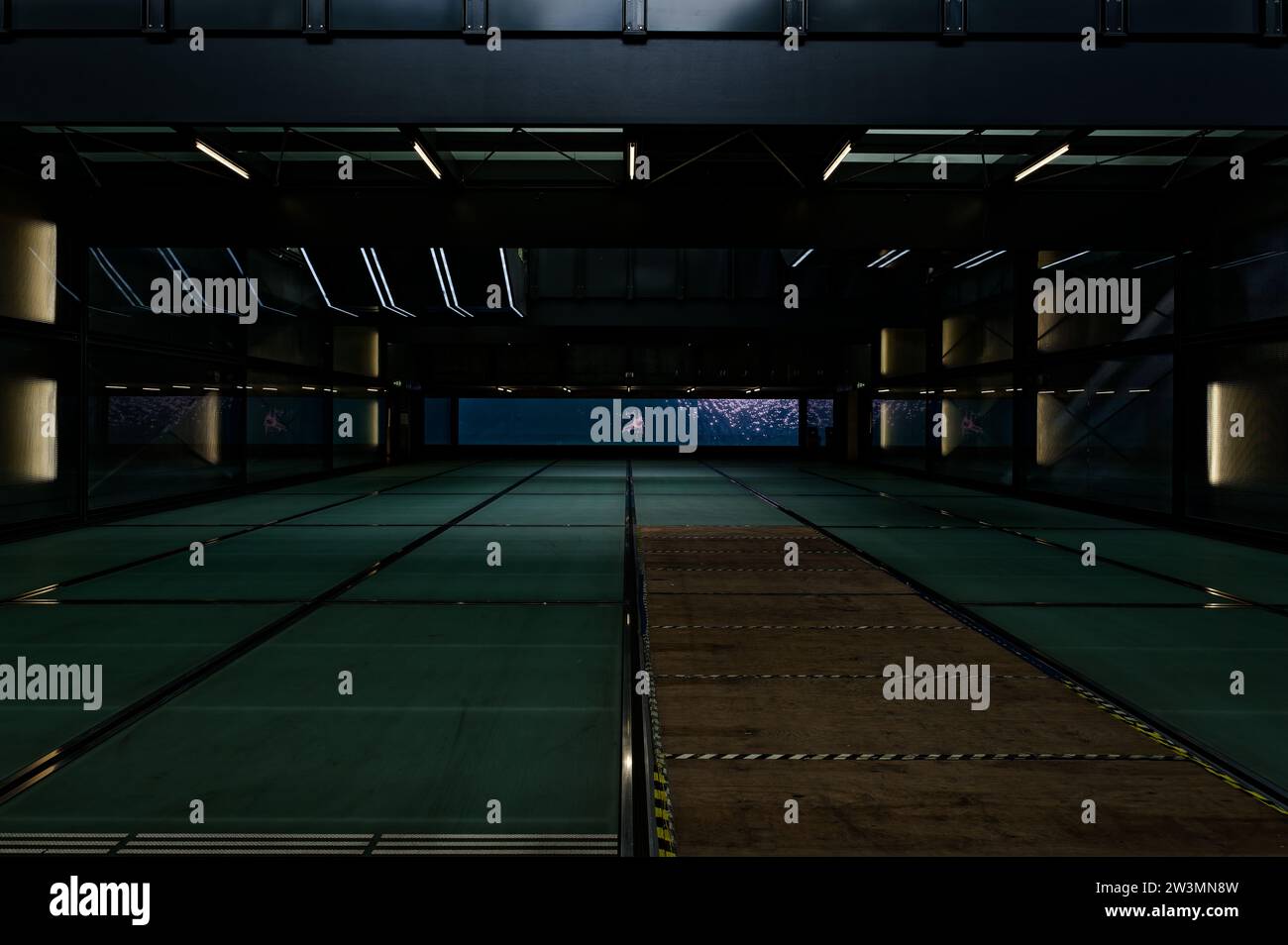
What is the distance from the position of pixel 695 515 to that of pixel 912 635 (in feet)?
26.5

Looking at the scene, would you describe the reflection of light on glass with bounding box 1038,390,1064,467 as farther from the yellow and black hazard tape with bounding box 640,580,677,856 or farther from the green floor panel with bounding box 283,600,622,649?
the yellow and black hazard tape with bounding box 640,580,677,856

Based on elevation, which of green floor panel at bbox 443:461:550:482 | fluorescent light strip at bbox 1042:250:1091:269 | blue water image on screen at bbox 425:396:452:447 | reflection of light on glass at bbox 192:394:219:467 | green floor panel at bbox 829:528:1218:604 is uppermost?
fluorescent light strip at bbox 1042:250:1091:269

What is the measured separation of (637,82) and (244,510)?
11.1 metres

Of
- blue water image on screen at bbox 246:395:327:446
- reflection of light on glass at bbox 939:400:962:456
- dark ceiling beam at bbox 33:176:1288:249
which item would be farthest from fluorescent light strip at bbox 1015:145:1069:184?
blue water image on screen at bbox 246:395:327:446

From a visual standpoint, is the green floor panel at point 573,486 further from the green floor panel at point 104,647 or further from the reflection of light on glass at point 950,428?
the green floor panel at point 104,647

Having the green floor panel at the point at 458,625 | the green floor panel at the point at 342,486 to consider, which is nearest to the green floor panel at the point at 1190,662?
the green floor panel at the point at 458,625

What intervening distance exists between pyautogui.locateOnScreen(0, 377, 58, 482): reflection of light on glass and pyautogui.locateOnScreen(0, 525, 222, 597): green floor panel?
3.20 ft

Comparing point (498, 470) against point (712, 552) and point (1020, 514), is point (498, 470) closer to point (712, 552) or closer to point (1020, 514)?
point (1020, 514)

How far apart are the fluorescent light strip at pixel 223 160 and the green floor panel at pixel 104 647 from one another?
5773 millimetres

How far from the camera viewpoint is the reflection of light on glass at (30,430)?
10.9 metres

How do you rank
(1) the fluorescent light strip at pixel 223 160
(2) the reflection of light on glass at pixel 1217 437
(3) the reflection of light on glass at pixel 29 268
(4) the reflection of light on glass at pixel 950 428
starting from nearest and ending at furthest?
(1) the fluorescent light strip at pixel 223 160 → (3) the reflection of light on glass at pixel 29 268 → (2) the reflection of light on glass at pixel 1217 437 → (4) the reflection of light on glass at pixel 950 428

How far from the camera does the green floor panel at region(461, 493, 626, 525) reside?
43.7 feet

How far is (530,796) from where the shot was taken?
3572mm
